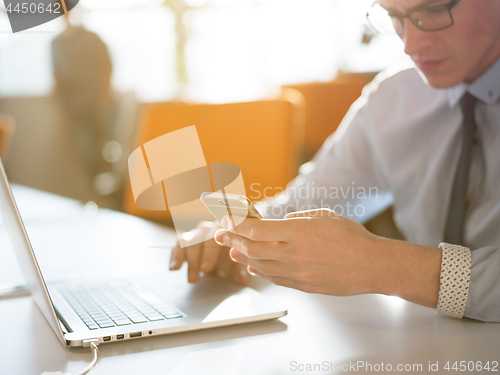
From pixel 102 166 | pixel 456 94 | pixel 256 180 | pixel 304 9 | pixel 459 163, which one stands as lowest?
pixel 102 166

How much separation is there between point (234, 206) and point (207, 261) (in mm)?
266

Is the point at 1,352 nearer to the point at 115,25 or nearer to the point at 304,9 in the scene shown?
the point at 304,9

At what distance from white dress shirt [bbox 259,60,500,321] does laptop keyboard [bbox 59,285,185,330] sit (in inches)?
17.7

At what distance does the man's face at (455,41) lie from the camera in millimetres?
863

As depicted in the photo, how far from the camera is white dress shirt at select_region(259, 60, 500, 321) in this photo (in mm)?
945

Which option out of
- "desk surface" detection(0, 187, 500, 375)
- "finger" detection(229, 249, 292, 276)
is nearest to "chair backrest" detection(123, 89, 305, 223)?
"desk surface" detection(0, 187, 500, 375)

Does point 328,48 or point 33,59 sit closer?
point 33,59

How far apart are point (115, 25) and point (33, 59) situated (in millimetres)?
700

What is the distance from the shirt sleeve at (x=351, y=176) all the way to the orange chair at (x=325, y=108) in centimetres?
182

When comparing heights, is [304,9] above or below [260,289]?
above

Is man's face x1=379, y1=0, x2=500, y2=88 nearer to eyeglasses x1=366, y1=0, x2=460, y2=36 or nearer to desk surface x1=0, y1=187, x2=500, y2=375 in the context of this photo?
eyeglasses x1=366, y1=0, x2=460, y2=36

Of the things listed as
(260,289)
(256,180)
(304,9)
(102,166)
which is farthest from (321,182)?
(102,166)

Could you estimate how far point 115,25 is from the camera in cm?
398

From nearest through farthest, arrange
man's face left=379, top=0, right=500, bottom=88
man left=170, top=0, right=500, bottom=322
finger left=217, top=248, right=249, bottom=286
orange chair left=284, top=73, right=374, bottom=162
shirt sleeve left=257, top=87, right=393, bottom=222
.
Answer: man left=170, top=0, right=500, bottom=322, finger left=217, top=248, right=249, bottom=286, man's face left=379, top=0, right=500, bottom=88, shirt sleeve left=257, top=87, right=393, bottom=222, orange chair left=284, top=73, right=374, bottom=162
